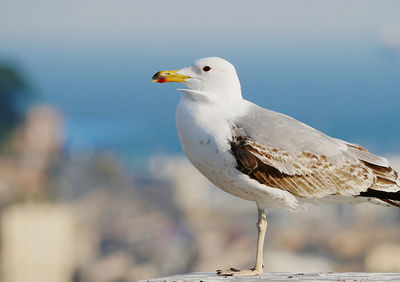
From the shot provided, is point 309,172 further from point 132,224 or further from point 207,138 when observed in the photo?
point 132,224

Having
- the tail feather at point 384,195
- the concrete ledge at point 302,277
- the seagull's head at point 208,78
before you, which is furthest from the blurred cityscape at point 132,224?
the seagull's head at point 208,78

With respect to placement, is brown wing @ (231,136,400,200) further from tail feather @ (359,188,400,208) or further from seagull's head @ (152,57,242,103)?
seagull's head @ (152,57,242,103)

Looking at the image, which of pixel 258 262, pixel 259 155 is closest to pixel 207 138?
pixel 259 155

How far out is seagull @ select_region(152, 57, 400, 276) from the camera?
4.16 m

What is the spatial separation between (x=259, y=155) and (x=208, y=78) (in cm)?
40

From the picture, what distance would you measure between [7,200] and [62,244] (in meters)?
4.79

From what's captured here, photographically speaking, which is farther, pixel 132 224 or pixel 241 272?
pixel 132 224

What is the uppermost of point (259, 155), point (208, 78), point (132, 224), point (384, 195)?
point (132, 224)

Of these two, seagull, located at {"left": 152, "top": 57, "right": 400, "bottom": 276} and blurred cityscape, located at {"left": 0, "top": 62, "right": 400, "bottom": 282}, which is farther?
blurred cityscape, located at {"left": 0, "top": 62, "right": 400, "bottom": 282}

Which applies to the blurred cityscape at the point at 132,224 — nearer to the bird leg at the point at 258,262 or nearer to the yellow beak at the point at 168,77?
the bird leg at the point at 258,262

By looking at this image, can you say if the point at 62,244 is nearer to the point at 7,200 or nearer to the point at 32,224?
the point at 32,224

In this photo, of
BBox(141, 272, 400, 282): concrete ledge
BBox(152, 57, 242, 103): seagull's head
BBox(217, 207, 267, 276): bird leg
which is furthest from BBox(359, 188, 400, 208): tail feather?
BBox(152, 57, 242, 103): seagull's head

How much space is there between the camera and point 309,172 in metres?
4.29

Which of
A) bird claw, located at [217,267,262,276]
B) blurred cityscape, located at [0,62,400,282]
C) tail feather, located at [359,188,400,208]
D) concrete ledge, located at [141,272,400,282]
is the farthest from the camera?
blurred cityscape, located at [0,62,400,282]
